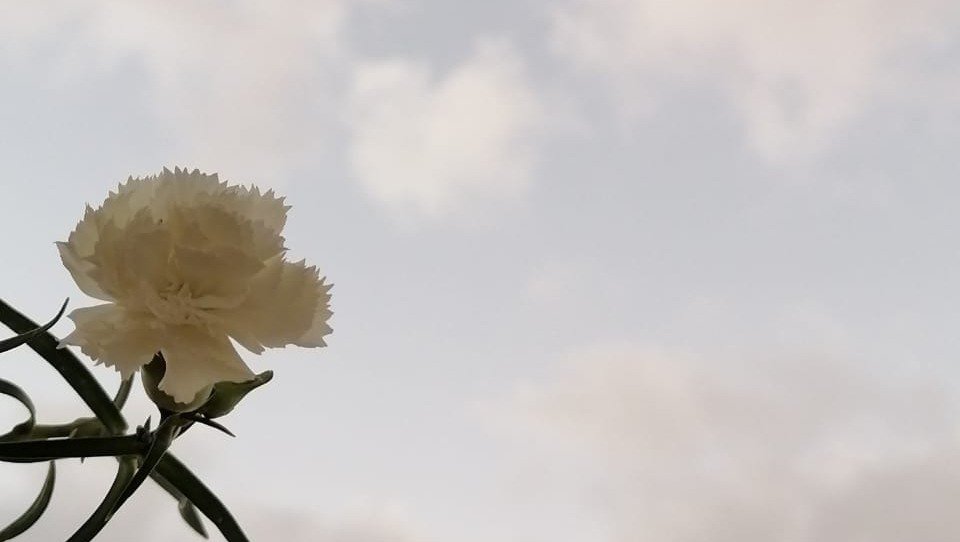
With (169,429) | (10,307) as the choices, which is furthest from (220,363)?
(10,307)

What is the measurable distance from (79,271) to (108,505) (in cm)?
12

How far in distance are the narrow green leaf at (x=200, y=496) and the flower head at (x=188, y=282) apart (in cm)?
6

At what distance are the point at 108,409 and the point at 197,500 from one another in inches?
3.0

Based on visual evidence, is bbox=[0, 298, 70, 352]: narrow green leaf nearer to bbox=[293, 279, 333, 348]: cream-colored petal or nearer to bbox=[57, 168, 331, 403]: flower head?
bbox=[57, 168, 331, 403]: flower head

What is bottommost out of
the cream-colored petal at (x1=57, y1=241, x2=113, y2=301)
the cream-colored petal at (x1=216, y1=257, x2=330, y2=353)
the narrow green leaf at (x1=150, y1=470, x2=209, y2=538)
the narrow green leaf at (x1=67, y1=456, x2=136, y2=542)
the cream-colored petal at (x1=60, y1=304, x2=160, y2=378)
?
the narrow green leaf at (x1=67, y1=456, x2=136, y2=542)

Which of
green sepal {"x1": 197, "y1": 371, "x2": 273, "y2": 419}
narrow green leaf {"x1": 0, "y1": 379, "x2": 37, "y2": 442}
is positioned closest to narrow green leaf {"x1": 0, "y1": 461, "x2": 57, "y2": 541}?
narrow green leaf {"x1": 0, "y1": 379, "x2": 37, "y2": 442}

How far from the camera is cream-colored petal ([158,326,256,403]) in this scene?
1.65 ft

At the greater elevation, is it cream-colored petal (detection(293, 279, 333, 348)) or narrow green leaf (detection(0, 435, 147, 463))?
cream-colored petal (detection(293, 279, 333, 348))

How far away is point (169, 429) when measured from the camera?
0.51m

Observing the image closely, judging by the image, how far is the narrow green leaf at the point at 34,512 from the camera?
579 mm

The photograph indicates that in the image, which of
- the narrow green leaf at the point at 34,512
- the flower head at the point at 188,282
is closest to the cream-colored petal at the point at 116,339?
the flower head at the point at 188,282

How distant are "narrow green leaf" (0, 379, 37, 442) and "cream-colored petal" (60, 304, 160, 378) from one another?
0.08 metres

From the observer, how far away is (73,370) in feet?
1.85

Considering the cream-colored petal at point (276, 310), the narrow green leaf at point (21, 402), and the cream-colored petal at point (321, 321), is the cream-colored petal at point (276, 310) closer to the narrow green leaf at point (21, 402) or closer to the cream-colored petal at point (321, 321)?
the cream-colored petal at point (321, 321)
